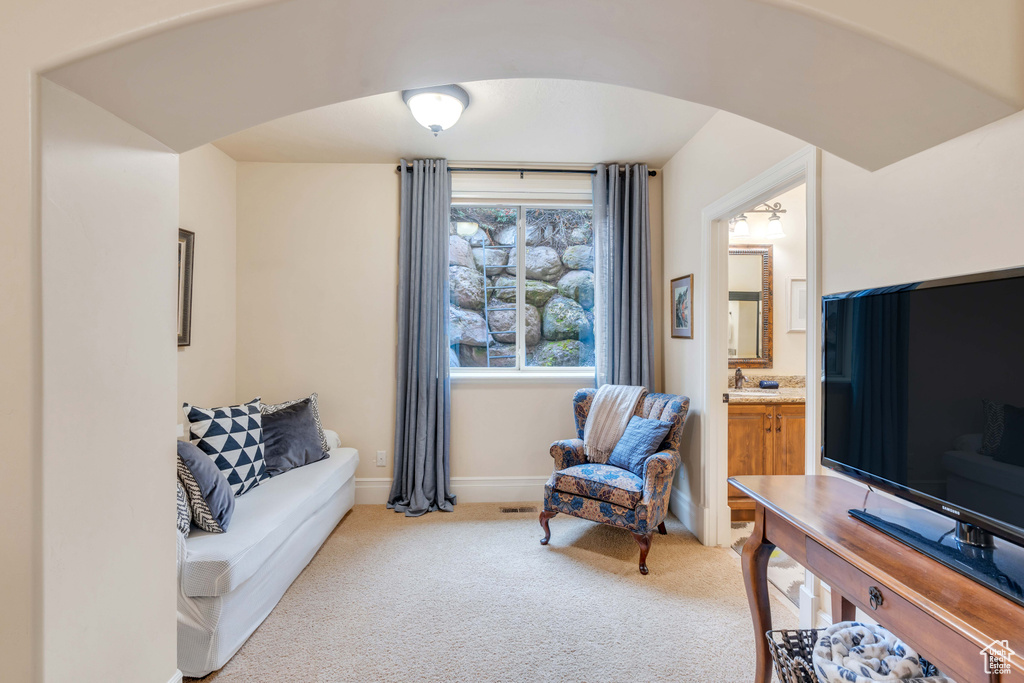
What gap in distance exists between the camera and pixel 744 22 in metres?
0.95

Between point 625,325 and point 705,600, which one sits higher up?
point 625,325

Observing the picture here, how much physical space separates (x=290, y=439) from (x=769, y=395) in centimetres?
340

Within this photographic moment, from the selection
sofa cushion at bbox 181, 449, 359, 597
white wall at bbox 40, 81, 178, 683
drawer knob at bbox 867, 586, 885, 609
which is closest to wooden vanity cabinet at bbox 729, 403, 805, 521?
drawer knob at bbox 867, 586, 885, 609

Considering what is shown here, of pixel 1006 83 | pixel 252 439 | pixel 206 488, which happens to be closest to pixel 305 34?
pixel 1006 83

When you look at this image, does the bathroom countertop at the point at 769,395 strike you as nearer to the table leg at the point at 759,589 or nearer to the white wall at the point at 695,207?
the white wall at the point at 695,207

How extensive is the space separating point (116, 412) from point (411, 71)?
3.70ft

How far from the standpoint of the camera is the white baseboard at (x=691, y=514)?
8.88ft

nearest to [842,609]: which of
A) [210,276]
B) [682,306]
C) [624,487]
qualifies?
[624,487]

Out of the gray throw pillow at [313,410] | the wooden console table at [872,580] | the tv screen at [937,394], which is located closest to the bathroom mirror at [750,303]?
the wooden console table at [872,580]

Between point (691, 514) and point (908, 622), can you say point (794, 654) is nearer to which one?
point (908, 622)

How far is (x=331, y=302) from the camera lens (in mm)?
3371

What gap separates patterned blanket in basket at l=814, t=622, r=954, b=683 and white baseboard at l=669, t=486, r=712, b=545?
1.45 m

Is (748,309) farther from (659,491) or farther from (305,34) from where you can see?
A: (305,34)

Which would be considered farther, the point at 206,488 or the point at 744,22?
the point at 206,488
